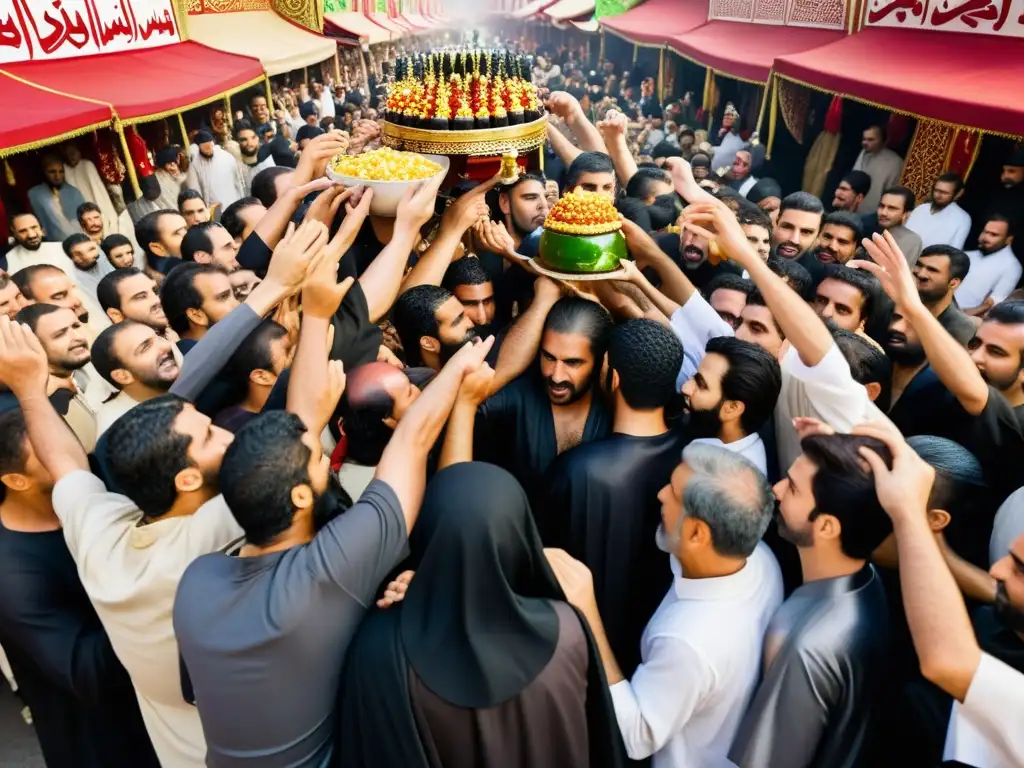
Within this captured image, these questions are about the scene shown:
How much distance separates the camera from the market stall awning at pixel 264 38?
42.3 feet

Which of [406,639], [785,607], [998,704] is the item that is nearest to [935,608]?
[998,704]

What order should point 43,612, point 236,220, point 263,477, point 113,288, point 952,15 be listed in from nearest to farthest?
point 263,477 < point 43,612 < point 113,288 < point 236,220 < point 952,15

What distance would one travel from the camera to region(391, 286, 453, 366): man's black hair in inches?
113

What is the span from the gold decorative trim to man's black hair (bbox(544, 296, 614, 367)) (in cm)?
96

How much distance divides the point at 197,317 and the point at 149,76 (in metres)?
8.09

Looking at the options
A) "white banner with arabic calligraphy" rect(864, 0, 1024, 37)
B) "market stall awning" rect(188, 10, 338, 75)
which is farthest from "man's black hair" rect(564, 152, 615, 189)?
"market stall awning" rect(188, 10, 338, 75)

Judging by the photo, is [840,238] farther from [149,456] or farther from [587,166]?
[149,456]

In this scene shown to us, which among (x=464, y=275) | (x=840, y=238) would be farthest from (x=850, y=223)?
(x=464, y=275)

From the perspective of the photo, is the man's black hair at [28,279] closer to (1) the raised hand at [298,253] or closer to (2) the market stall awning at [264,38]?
(1) the raised hand at [298,253]

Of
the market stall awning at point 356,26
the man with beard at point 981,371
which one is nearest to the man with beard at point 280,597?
the man with beard at point 981,371

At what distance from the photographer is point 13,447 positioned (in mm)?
2002

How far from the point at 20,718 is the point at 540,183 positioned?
3.97 metres

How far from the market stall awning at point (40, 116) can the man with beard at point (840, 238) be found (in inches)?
263

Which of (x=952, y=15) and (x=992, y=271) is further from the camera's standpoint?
(x=952, y=15)
